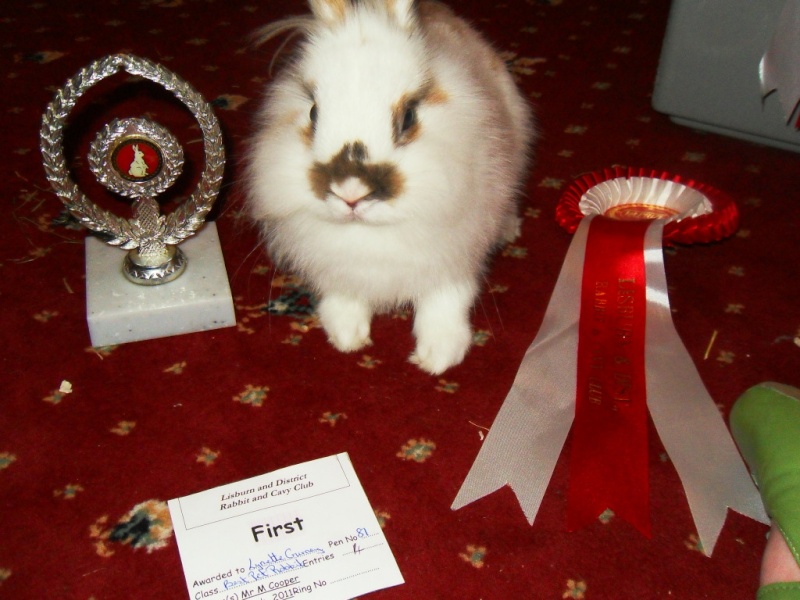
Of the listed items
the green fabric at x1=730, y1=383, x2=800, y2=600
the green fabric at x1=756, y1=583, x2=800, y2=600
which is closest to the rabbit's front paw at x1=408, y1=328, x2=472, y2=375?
the green fabric at x1=730, y1=383, x2=800, y2=600

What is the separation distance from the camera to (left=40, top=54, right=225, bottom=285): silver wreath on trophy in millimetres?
1220

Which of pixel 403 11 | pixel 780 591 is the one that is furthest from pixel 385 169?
pixel 780 591

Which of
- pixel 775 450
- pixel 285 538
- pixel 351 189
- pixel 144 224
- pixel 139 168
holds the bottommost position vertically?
pixel 285 538

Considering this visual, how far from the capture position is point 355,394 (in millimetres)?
1337

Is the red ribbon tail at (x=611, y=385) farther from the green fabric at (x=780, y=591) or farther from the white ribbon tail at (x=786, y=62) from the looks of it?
the white ribbon tail at (x=786, y=62)

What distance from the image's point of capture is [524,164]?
1636 millimetres

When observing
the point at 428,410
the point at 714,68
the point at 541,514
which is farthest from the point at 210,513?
the point at 714,68

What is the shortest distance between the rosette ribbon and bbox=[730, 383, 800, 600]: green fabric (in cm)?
4

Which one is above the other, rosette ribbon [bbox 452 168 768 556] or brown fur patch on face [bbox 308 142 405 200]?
brown fur patch on face [bbox 308 142 405 200]

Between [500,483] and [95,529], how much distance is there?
0.62 metres

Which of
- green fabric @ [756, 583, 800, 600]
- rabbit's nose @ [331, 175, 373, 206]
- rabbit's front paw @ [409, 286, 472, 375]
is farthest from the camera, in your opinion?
rabbit's front paw @ [409, 286, 472, 375]

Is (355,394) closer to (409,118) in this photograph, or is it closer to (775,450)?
(409,118)

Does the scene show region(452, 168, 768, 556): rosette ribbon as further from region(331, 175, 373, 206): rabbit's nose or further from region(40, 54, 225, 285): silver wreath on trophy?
region(40, 54, 225, 285): silver wreath on trophy

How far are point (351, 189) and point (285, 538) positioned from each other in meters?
0.52
